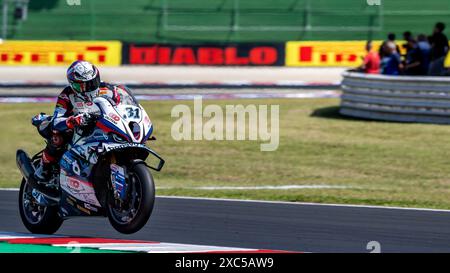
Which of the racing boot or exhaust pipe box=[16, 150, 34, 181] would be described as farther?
exhaust pipe box=[16, 150, 34, 181]

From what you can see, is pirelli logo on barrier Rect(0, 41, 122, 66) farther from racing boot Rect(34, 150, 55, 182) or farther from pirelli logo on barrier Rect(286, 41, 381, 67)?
racing boot Rect(34, 150, 55, 182)

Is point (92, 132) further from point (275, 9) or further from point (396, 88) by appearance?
point (275, 9)

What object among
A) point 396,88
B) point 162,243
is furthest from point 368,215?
point 396,88

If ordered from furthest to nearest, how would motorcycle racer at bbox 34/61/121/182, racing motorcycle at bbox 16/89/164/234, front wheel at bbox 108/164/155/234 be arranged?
motorcycle racer at bbox 34/61/121/182, racing motorcycle at bbox 16/89/164/234, front wheel at bbox 108/164/155/234

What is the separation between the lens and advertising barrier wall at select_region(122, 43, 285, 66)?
1203 inches

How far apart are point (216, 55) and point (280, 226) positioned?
21.8 meters

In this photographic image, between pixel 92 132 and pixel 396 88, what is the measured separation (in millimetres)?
11082

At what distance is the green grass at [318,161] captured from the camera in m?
12.1

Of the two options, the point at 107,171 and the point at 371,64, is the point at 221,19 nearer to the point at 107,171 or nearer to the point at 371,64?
the point at 371,64

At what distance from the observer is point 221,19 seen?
3391 cm

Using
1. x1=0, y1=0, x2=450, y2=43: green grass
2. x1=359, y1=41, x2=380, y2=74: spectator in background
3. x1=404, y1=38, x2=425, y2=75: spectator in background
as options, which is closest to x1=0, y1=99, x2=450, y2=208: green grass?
x1=404, y1=38, x2=425, y2=75: spectator in background

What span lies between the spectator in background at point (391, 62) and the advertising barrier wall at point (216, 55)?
1154cm

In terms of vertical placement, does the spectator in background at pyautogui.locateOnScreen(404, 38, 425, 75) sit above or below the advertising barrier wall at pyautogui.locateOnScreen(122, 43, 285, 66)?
above

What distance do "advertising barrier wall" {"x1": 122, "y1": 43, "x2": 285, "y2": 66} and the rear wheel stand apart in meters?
21.7
